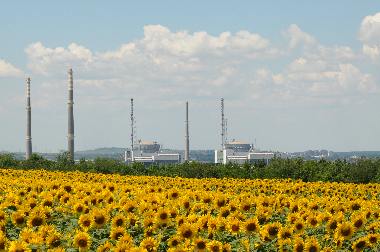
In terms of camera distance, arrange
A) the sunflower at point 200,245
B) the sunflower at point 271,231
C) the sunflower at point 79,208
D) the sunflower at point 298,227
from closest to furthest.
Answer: the sunflower at point 200,245
the sunflower at point 271,231
the sunflower at point 298,227
the sunflower at point 79,208

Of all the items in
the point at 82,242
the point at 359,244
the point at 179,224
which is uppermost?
the point at 179,224

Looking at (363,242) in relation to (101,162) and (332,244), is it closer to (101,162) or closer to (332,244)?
(332,244)

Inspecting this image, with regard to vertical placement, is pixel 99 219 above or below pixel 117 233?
above

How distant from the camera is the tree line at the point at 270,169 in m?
29.2

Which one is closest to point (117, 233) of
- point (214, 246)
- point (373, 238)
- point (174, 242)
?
point (174, 242)

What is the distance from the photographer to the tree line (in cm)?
2923

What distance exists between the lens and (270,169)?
30.5 m

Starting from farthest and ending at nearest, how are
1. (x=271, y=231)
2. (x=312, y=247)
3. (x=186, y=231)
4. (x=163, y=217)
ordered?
(x=163, y=217) → (x=271, y=231) → (x=186, y=231) → (x=312, y=247)

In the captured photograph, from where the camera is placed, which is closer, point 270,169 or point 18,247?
point 18,247

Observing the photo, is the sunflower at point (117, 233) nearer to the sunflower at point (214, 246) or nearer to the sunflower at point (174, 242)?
the sunflower at point (174, 242)

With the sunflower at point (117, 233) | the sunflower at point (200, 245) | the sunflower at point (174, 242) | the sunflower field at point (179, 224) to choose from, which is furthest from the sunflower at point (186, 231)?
the sunflower at point (117, 233)

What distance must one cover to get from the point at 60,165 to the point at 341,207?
2680cm

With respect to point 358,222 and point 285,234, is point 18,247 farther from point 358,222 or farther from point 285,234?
point 358,222

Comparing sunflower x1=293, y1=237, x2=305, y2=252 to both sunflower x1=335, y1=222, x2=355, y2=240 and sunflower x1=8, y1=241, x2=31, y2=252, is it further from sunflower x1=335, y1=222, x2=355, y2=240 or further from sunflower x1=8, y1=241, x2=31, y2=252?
sunflower x1=8, y1=241, x2=31, y2=252
